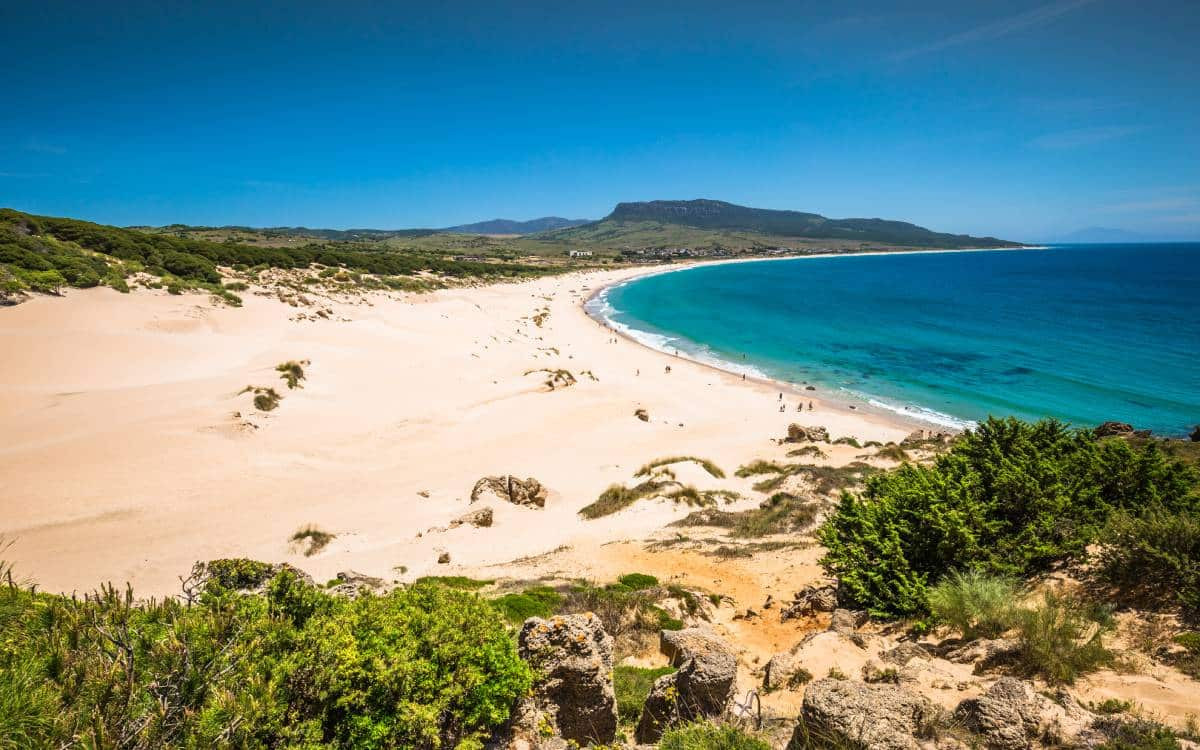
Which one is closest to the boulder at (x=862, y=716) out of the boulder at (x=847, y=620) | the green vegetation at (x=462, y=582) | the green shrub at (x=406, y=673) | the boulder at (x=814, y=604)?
the green shrub at (x=406, y=673)

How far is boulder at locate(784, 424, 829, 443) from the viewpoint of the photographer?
1052 inches

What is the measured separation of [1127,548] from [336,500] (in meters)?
20.0

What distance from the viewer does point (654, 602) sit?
1048 cm

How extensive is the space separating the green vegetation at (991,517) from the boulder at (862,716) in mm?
4137

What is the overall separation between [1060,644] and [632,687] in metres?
5.51

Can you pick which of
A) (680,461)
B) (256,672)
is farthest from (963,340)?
(256,672)

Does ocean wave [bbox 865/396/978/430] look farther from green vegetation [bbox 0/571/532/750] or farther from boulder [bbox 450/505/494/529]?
green vegetation [bbox 0/571/532/750]

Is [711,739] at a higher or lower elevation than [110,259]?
lower

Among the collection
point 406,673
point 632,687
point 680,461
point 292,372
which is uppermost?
point 406,673

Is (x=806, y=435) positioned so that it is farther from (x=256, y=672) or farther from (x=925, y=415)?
(x=256, y=672)

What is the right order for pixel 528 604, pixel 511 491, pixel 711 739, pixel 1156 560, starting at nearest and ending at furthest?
pixel 711 739
pixel 1156 560
pixel 528 604
pixel 511 491

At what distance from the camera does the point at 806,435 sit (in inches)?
1061

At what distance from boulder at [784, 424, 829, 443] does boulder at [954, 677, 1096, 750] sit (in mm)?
22313

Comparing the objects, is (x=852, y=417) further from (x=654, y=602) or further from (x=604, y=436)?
(x=654, y=602)
